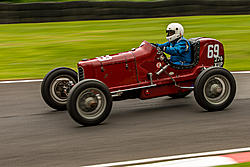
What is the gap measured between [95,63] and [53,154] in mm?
1889

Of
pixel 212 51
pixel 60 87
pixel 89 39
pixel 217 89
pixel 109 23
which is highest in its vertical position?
pixel 109 23

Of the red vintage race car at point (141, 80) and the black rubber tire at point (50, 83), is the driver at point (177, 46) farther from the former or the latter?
the black rubber tire at point (50, 83)

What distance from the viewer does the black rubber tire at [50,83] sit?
750cm

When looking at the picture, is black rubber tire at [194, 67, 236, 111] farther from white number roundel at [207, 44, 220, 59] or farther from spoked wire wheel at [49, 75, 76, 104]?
spoked wire wheel at [49, 75, 76, 104]

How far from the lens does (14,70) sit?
462 inches

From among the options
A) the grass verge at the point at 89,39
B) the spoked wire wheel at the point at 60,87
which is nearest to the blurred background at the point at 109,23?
the grass verge at the point at 89,39

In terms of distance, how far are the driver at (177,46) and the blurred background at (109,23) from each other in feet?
22.1

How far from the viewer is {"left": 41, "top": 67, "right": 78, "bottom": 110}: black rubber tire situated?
24.6 feet

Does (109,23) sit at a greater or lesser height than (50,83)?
greater

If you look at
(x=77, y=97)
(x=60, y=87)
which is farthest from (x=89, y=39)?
(x=77, y=97)

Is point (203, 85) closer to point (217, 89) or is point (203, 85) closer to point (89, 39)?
point (217, 89)

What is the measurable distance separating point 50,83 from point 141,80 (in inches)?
62.4

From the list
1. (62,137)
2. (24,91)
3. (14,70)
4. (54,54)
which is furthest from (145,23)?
(62,137)

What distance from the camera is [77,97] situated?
6.42 m
